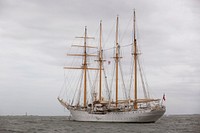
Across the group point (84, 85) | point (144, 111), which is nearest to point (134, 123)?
point (144, 111)

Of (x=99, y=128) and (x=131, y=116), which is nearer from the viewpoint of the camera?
(x=99, y=128)

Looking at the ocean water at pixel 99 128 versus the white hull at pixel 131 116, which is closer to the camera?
the ocean water at pixel 99 128

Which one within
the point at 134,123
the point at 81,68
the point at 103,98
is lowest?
the point at 134,123

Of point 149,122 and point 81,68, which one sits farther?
point 81,68

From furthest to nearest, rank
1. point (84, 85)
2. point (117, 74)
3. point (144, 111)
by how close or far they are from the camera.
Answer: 1. point (84, 85)
2. point (117, 74)
3. point (144, 111)

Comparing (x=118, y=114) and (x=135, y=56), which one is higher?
(x=135, y=56)

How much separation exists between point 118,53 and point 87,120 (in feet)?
67.9

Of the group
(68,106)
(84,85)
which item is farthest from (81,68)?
(68,106)

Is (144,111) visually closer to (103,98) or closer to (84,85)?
(103,98)

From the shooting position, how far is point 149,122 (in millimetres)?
92750

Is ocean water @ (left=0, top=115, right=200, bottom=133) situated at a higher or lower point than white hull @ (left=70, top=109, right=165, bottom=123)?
lower

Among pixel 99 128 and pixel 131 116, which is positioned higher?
pixel 131 116

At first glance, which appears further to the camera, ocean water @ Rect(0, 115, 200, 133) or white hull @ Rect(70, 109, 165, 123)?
white hull @ Rect(70, 109, 165, 123)

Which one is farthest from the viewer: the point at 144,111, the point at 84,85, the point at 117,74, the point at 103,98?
the point at 84,85
